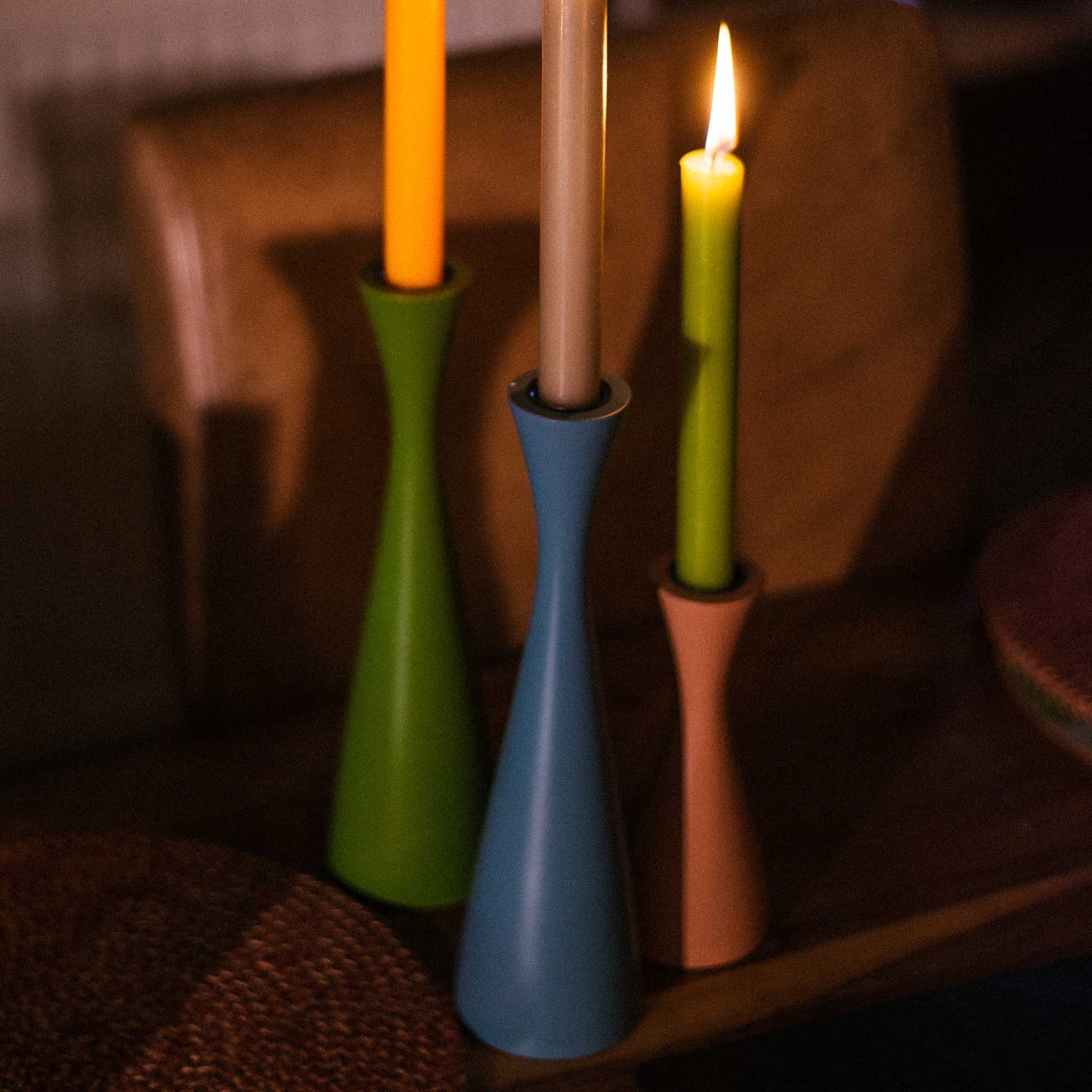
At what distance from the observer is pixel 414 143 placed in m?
0.55

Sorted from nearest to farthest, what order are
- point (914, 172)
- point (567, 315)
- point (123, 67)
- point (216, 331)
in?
point (567, 315) < point (216, 331) < point (914, 172) < point (123, 67)

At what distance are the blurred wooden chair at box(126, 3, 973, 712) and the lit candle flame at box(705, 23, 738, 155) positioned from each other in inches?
9.3

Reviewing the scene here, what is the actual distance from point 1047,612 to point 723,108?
336mm

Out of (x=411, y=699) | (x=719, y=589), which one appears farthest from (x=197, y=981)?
(x=719, y=589)

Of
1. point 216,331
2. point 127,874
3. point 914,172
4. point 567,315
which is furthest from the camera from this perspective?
point 914,172

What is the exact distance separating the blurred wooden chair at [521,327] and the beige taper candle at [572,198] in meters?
0.21

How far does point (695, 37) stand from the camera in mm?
781

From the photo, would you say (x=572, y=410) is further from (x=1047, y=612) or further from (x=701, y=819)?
(x=1047, y=612)

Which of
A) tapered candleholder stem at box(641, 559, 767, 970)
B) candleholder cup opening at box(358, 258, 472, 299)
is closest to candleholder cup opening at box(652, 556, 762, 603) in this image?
tapered candleholder stem at box(641, 559, 767, 970)

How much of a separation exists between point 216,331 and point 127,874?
0.25 m

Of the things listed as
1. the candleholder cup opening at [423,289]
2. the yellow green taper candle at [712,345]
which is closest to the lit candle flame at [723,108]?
the yellow green taper candle at [712,345]

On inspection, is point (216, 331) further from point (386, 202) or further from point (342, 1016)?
point (342, 1016)

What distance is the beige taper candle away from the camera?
44 centimetres

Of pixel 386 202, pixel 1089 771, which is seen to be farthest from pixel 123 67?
pixel 1089 771
